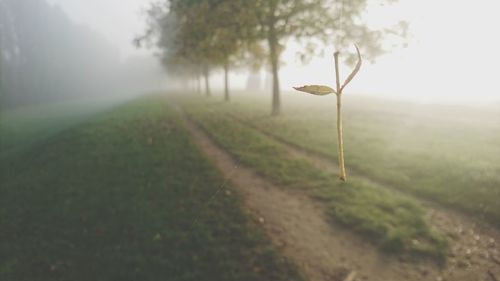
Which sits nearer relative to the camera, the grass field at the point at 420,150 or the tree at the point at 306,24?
the grass field at the point at 420,150

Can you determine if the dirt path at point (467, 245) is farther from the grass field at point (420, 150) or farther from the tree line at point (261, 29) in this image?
the tree line at point (261, 29)

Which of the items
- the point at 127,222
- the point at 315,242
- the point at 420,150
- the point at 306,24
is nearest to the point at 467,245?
the point at 315,242

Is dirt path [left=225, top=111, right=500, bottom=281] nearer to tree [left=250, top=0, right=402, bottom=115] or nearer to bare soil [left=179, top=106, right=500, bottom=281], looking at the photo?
bare soil [left=179, top=106, right=500, bottom=281]

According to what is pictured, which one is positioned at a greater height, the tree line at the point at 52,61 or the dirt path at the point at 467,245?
the tree line at the point at 52,61

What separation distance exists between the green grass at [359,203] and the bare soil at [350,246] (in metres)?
0.32

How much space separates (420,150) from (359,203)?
632 centimetres

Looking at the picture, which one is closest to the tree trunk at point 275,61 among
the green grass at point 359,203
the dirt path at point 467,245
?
the green grass at point 359,203

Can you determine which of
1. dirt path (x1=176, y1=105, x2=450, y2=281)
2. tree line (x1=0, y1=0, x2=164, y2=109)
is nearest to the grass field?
dirt path (x1=176, y1=105, x2=450, y2=281)

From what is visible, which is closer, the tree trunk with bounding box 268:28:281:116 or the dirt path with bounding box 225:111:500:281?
the dirt path with bounding box 225:111:500:281

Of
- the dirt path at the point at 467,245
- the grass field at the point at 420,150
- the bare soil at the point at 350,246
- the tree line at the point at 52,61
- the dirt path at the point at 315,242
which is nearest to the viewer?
the dirt path at the point at 467,245

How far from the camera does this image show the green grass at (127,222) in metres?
7.70

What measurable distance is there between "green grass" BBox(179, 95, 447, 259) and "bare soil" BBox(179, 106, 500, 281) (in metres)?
0.32

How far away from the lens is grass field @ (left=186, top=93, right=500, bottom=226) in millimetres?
9719

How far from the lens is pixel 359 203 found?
31.5ft
